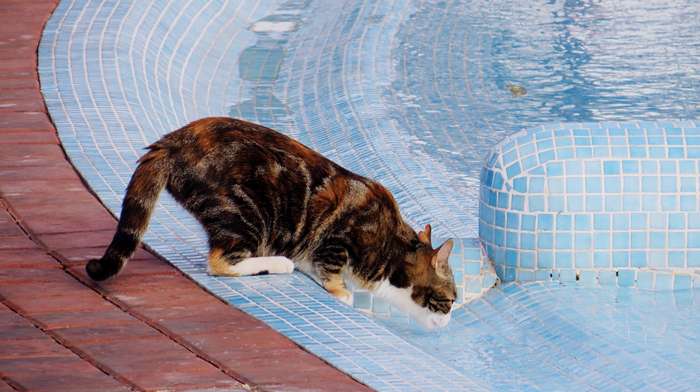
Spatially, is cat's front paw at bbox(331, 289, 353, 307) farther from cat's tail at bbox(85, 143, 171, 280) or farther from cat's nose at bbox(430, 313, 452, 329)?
cat's tail at bbox(85, 143, 171, 280)

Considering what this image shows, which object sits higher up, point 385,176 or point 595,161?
point 595,161

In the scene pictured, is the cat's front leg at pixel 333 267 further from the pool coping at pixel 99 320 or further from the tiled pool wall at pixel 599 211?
the tiled pool wall at pixel 599 211

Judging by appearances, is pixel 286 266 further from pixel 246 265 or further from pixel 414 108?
pixel 414 108

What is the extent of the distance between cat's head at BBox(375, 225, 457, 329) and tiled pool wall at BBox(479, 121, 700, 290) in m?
0.57

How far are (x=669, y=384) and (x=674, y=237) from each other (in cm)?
105

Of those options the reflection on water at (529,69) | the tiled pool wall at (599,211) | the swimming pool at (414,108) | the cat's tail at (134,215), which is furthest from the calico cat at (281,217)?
the reflection on water at (529,69)

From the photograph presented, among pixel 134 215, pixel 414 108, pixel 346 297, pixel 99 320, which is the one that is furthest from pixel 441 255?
pixel 414 108

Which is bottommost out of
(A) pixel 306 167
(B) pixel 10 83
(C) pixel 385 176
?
(C) pixel 385 176

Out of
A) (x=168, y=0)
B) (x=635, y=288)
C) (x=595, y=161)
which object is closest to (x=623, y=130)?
(x=595, y=161)

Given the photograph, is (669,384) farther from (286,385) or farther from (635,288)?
(286,385)

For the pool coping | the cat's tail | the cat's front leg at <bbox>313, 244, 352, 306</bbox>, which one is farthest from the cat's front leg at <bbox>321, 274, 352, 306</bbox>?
the cat's tail

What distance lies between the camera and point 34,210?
5.77 m

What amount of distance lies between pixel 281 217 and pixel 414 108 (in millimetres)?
3530

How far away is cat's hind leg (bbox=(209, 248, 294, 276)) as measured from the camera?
199 inches
